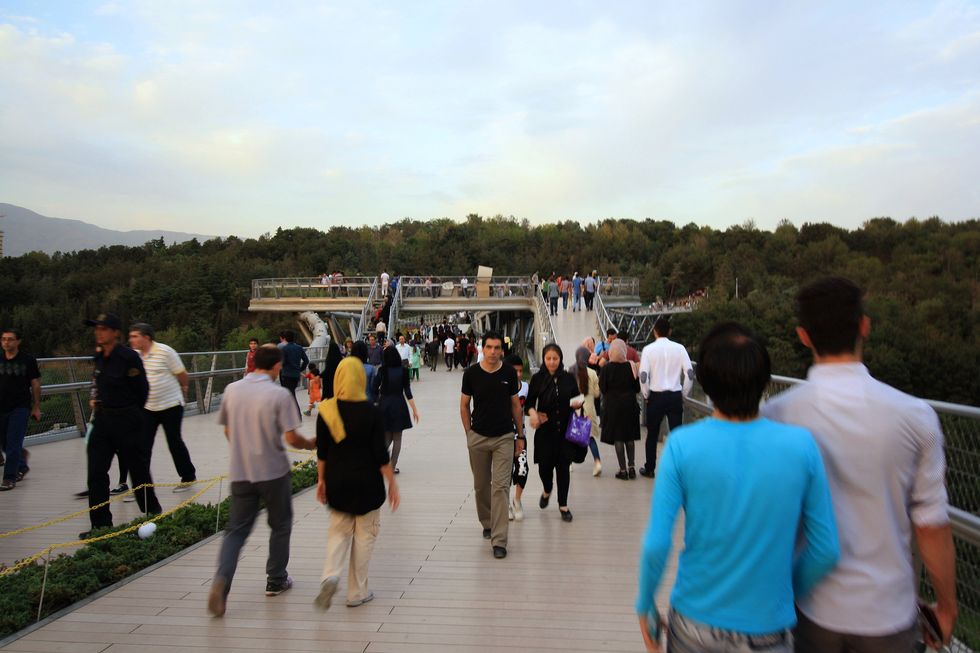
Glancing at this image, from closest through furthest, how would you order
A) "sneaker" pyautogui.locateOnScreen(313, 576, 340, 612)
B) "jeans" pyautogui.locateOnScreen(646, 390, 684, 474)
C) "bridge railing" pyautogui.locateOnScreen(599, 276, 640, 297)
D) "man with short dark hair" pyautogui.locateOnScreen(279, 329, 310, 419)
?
"sneaker" pyautogui.locateOnScreen(313, 576, 340, 612), "jeans" pyautogui.locateOnScreen(646, 390, 684, 474), "man with short dark hair" pyautogui.locateOnScreen(279, 329, 310, 419), "bridge railing" pyautogui.locateOnScreen(599, 276, 640, 297)

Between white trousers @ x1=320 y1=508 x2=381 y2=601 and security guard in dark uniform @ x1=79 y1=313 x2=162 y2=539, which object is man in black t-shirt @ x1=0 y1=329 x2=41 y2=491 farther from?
white trousers @ x1=320 y1=508 x2=381 y2=601

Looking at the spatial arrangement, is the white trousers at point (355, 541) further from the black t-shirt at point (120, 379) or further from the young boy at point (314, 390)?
the young boy at point (314, 390)

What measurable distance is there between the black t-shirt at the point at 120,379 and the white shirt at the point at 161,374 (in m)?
A: 1.27

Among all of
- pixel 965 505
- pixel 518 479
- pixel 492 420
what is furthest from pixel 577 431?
pixel 965 505

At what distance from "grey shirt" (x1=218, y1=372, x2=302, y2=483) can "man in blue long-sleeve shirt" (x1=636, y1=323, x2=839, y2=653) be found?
3.15 meters

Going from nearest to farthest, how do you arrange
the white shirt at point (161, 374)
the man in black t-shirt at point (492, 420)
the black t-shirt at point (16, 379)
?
the man in black t-shirt at point (492, 420)
the white shirt at point (161, 374)
the black t-shirt at point (16, 379)

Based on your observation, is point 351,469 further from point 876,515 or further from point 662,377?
point 662,377

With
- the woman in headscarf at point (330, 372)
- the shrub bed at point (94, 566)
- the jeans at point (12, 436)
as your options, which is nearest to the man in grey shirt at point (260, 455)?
the shrub bed at point (94, 566)

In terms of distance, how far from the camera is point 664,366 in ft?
28.9

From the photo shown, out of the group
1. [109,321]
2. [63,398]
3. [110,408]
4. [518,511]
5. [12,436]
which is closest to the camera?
[110,408]

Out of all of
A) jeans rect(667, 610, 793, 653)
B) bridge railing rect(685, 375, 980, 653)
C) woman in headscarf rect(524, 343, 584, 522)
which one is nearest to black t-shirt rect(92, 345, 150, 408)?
woman in headscarf rect(524, 343, 584, 522)

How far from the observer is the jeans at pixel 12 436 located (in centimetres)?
821

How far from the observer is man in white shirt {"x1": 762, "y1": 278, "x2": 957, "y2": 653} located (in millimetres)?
2184

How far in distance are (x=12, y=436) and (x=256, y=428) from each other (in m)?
5.29
